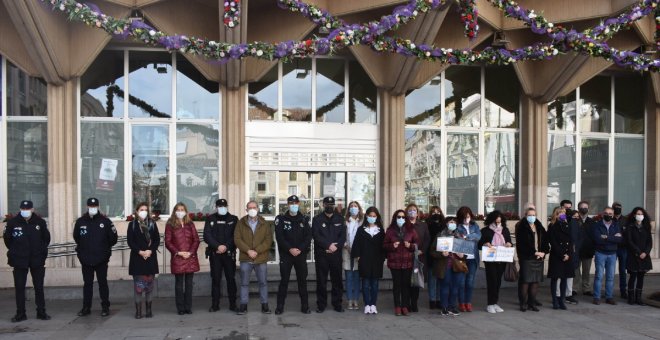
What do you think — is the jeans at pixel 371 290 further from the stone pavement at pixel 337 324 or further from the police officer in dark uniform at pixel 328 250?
the police officer in dark uniform at pixel 328 250

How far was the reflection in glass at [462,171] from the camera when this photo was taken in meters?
13.6

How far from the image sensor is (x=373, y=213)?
28.6ft

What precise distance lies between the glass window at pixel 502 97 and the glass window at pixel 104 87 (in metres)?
8.75

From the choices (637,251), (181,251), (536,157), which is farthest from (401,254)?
(536,157)

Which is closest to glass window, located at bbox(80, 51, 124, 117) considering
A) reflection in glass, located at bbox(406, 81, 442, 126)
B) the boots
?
the boots

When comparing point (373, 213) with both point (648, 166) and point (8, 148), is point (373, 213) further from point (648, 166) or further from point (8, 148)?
point (648, 166)

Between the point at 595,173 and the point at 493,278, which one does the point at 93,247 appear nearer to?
the point at 493,278

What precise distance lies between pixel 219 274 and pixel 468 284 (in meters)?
4.00

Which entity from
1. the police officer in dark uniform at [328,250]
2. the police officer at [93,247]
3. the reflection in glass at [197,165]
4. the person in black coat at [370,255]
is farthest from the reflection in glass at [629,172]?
the police officer at [93,247]

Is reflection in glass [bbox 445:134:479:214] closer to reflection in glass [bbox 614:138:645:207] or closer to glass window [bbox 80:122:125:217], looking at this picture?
reflection in glass [bbox 614:138:645:207]

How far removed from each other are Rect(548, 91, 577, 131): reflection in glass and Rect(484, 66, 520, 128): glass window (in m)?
1.06

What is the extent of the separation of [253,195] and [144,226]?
426cm

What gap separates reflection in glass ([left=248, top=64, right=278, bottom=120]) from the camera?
1263cm

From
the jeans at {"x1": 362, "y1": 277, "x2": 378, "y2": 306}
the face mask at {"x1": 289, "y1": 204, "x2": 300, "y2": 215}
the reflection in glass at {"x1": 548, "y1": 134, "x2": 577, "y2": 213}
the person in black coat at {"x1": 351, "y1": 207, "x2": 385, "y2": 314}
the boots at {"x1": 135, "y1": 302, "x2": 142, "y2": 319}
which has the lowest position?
the boots at {"x1": 135, "y1": 302, "x2": 142, "y2": 319}
